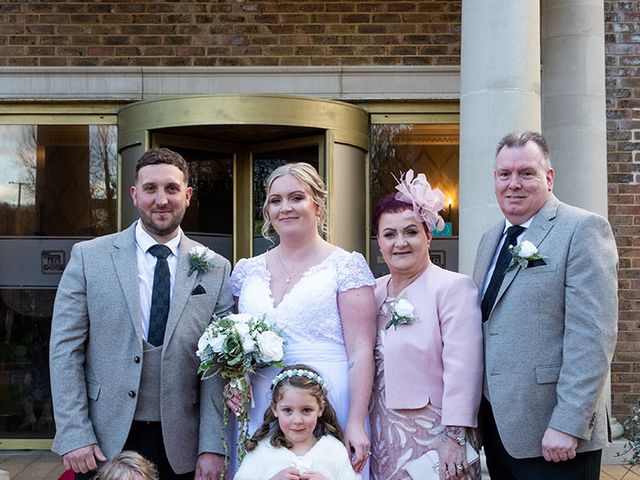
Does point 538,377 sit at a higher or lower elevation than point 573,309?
lower

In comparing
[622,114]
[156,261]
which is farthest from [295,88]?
[156,261]

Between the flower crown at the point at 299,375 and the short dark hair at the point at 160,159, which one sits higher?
the short dark hair at the point at 160,159

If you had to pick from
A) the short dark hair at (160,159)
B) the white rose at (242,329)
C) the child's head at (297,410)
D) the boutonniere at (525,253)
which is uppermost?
the short dark hair at (160,159)

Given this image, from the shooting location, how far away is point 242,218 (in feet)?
25.5

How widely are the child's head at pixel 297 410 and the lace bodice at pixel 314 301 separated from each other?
0.18m

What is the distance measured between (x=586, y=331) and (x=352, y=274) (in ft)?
3.40

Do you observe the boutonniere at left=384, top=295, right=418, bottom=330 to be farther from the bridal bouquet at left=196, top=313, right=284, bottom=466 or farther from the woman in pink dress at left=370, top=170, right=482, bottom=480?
the bridal bouquet at left=196, top=313, right=284, bottom=466

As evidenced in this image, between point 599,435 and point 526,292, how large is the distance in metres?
0.67

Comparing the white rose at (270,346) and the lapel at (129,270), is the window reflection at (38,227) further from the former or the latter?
the white rose at (270,346)

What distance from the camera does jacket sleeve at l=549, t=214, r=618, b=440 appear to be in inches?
125

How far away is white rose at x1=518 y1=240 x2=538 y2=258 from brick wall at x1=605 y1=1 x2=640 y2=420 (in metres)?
4.49

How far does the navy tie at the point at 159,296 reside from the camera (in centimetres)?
356

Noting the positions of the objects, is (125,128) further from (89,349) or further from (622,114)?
(622,114)

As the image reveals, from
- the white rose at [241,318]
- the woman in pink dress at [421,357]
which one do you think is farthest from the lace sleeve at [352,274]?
the white rose at [241,318]
